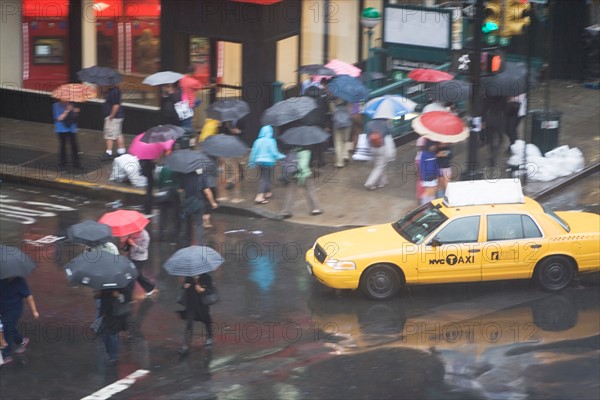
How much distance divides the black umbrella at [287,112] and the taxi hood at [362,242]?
3.55 m

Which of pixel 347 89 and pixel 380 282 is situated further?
pixel 347 89

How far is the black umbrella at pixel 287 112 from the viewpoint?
734 inches

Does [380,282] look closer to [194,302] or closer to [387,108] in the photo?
[194,302]

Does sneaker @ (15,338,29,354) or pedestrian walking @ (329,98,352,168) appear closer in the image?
sneaker @ (15,338,29,354)

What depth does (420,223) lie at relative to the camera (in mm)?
15398

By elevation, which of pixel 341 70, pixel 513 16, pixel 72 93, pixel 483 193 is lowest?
pixel 483 193

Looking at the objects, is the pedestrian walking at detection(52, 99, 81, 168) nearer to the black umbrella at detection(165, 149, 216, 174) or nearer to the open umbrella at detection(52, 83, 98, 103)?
the open umbrella at detection(52, 83, 98, 103)

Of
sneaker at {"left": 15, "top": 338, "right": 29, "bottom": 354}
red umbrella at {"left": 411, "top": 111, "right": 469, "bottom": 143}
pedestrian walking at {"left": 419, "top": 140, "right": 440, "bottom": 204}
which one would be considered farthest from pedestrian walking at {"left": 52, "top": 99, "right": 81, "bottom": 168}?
sneaker at {"left": 15, "top": 338, "right": 29, "bottom": 354}

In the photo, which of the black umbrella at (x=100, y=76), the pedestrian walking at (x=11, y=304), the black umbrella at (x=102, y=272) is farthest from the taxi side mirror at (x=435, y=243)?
the black umbrella at (x=100, y=76)

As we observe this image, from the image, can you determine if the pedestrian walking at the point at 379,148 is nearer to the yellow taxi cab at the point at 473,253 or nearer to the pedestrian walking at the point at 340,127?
the pedestrian walking at the point at 340,127

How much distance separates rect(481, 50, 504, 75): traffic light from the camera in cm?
1794

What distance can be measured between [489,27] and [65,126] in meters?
8.71

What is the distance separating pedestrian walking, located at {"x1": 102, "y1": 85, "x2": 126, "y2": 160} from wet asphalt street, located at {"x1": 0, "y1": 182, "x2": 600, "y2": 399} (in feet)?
16.7

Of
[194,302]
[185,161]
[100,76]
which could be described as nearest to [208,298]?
[194,302]
